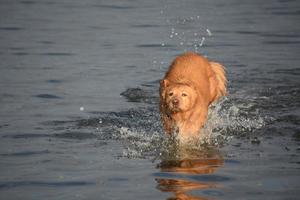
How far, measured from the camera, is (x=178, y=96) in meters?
11.0

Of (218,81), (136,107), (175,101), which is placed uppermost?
(218,81)

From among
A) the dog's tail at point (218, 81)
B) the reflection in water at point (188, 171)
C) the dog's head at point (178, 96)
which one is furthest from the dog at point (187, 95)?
the reflection in water at point (188, 171)

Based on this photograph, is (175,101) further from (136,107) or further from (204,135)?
(136,107)

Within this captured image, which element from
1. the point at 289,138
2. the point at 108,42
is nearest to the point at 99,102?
the point at 289,138

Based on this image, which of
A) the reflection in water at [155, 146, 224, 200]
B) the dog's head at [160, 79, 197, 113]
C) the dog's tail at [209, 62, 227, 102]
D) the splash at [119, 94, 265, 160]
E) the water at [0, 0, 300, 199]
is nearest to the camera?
the reflection in water at [155, 146, 224, 200]

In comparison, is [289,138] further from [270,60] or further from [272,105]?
[270,60]

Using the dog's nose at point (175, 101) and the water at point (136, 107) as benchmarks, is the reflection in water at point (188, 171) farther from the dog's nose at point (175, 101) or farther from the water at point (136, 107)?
the dog's nose at point (175, 101)

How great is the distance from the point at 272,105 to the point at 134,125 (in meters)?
2.62

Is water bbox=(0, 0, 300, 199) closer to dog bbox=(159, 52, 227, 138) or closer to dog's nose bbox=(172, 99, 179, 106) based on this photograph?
dog bbox=(159, 52, 227, 138)

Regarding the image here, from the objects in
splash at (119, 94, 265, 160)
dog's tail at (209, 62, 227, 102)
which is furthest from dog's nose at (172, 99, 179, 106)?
dog's tail at (209, 62, 227, 102)

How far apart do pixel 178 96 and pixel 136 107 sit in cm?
321

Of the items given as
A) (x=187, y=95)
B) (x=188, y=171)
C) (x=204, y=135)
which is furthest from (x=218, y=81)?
(x=188, y=171)

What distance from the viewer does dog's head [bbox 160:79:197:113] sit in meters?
11.0

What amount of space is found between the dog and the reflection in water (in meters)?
0.54
